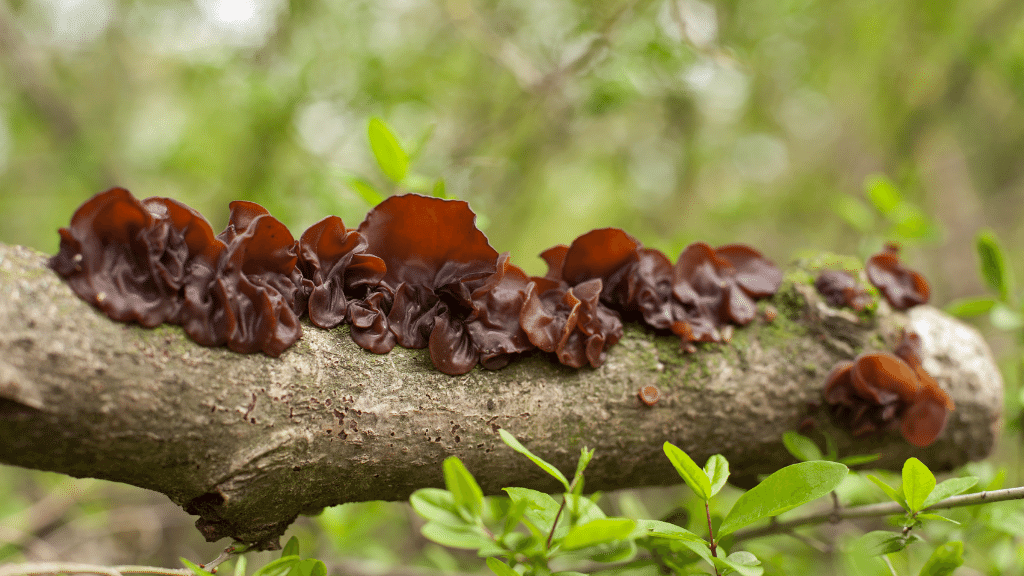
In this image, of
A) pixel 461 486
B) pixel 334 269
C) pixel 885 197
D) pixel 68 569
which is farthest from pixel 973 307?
pixel 68 569

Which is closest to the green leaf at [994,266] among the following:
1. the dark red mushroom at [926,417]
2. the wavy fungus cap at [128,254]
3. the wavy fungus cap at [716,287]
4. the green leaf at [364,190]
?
the dark red mushroom at [926,417]

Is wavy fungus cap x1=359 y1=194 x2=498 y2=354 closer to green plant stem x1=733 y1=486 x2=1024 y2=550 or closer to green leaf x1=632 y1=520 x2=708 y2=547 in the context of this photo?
green leaf x1=632 y1=520 x2=708 y2=547

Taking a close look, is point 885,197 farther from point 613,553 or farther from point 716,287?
point 613,553

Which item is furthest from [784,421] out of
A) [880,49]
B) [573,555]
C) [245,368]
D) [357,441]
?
[880,49]

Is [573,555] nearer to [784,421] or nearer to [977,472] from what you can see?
[784,421]

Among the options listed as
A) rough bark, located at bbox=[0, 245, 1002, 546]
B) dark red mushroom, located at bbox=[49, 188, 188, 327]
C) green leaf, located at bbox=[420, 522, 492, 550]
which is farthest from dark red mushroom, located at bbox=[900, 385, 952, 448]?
dark red mushroom, located at bbox=[49, 188, 188, 327]

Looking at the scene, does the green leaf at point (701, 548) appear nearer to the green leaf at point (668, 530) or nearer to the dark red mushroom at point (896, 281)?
the green leaf at point (668, 530)
